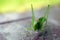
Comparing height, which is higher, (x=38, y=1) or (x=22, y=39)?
(x=38, y=1)

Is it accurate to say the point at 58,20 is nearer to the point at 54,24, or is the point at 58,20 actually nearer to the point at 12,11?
the point at 54,24

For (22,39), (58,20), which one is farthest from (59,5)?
(22,39)

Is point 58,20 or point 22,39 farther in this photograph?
point 58,20

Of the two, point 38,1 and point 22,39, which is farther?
point 38,1

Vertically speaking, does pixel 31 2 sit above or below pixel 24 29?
above

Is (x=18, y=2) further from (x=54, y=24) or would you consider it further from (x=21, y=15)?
(x=54, y=24)

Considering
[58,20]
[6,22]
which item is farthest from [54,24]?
[6,22]

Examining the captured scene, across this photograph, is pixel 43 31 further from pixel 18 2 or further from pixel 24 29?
pixel 18 2
